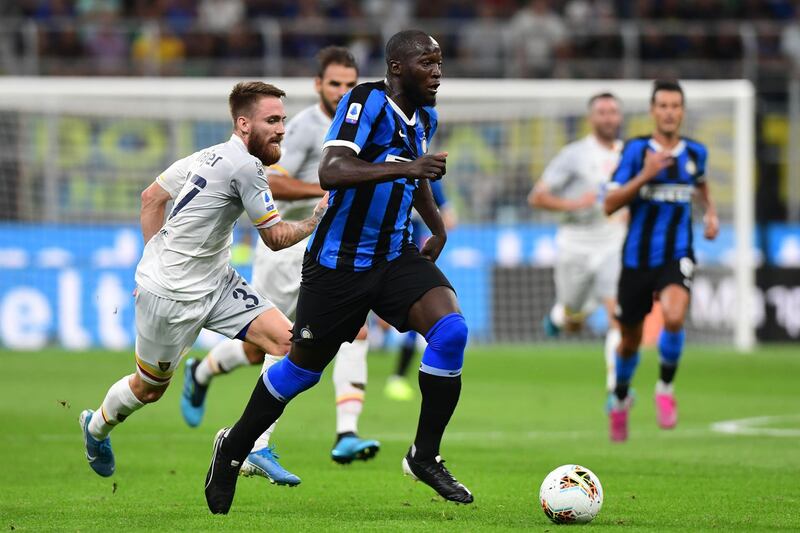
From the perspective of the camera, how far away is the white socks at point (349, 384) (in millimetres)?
9217

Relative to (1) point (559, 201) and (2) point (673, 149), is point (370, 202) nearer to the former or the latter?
(2) point (673, 149)

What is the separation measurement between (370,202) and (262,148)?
0.73 m

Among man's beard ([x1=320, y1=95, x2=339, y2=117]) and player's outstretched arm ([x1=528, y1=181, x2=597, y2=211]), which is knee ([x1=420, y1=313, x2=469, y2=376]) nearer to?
man's beard ([x1=320, y1=95, x2=339, y2=117])

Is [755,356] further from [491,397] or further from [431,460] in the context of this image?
[431,460]

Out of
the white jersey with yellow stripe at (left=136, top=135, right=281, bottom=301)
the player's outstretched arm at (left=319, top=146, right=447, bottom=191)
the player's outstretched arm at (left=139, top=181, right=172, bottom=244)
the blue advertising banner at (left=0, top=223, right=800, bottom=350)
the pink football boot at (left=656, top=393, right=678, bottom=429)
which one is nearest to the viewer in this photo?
the player's outstretched arm at (left=319, top=146, right=447, bottom=191)

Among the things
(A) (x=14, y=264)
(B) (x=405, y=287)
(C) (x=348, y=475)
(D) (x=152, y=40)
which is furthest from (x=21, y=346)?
(B) (x=405, y=287)

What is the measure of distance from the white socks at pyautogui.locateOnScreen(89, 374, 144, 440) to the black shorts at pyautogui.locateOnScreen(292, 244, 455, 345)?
1.28 m

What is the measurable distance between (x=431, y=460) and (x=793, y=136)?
1578 cm

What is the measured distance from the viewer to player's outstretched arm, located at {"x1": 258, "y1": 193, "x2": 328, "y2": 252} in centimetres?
684

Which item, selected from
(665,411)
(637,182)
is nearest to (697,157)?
(637,182)

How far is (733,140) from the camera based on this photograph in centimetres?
1912

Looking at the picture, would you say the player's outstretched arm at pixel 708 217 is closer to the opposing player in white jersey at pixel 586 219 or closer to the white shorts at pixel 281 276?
the opposing player in white jersey at pixel 586 219

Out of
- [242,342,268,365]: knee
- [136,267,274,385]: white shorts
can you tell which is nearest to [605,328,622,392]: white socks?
[242,342,268,365]: knee

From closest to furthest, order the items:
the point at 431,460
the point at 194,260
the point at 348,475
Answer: the point at 431,460, the point at 194,260, the point at 348,475
